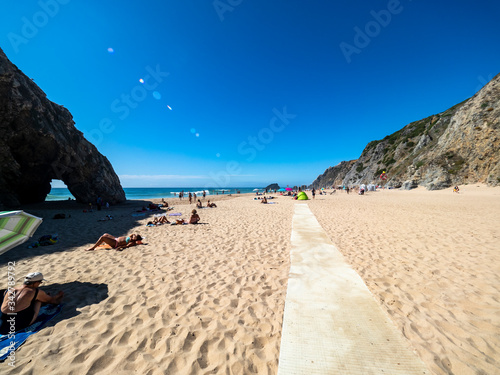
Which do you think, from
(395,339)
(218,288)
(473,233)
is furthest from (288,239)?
(473,233)

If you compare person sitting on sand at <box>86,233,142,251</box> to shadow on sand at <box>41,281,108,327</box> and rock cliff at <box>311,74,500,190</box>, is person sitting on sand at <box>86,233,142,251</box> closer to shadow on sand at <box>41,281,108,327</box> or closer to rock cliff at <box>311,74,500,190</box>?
shadow on sand at <box>41,281,108,327</box>

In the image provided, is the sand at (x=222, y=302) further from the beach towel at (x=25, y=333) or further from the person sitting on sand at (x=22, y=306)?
the person sitting on sand at (x=22, y=306)

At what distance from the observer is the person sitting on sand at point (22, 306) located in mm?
3182

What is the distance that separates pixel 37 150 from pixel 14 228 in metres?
19.8

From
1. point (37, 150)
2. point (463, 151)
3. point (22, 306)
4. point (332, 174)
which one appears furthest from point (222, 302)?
point (332, 174)

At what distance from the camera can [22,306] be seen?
3.35 m

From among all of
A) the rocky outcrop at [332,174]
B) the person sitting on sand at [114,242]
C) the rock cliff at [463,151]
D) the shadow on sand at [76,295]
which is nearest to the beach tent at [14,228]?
the shadow on sand at [76,295]

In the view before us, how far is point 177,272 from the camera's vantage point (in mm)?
5297

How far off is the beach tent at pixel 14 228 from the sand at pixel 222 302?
1.50m

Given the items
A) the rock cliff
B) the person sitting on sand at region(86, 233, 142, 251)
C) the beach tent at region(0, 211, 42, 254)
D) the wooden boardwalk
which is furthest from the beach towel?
the rock cliff

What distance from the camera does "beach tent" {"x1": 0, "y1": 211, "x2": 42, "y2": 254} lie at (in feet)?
12.5

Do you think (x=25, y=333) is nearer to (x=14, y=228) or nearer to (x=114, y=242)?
(x=14, y=228)

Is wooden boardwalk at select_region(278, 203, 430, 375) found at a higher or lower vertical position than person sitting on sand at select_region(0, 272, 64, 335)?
lower

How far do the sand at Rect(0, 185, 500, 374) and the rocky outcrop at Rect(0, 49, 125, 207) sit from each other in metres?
14.5
